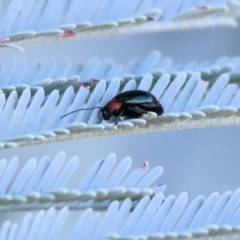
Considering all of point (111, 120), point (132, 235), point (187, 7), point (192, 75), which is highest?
point (187, 7)

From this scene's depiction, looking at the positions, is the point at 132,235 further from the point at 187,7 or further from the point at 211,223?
the point at 187,7

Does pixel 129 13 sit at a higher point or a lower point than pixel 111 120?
higher

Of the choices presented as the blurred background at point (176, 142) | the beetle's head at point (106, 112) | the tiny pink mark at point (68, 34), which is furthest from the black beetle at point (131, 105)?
the blurred background at point (176, 142)

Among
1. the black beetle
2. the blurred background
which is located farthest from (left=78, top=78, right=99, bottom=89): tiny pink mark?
the blurred background

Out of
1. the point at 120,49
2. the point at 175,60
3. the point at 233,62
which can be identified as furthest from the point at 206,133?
the point at 233,62

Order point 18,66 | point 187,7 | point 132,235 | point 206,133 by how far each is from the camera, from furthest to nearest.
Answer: point 206,133 → point 187,7 → point 18,66 → point 132,235

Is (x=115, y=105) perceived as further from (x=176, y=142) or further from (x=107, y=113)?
(x=176, y=142)
